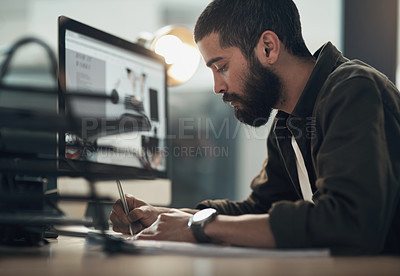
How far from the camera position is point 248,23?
3.51ft

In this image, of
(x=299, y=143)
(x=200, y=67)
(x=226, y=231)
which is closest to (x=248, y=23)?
(x=299, y=143)

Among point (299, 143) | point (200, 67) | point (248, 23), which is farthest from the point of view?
point (200, 67)

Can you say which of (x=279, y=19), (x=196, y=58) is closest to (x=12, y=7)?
(x=196, y=58)

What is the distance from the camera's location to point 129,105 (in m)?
1.23

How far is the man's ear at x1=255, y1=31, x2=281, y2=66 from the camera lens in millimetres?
1071

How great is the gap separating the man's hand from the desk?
0.16m

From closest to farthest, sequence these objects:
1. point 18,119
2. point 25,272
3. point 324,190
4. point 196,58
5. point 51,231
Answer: point 25,272 < point 18,119 < point 324,190 < point 51,231 < point 196,58

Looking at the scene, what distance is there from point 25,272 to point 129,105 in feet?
2.64

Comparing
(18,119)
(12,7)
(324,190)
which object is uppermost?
(12,7)

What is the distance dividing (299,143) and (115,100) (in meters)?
0.43

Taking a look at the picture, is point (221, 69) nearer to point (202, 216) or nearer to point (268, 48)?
point (268, 48)

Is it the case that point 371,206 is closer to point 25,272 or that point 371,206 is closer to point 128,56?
point 25,272

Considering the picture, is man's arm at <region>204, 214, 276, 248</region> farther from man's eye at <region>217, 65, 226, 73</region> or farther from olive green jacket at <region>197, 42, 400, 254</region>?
man's eye at <region>217, 65, 226, 73</region>

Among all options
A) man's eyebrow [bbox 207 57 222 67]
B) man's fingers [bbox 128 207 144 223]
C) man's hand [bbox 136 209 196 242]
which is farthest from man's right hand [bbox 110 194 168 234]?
man's eyebrow [bbox 207 57 222 67]
